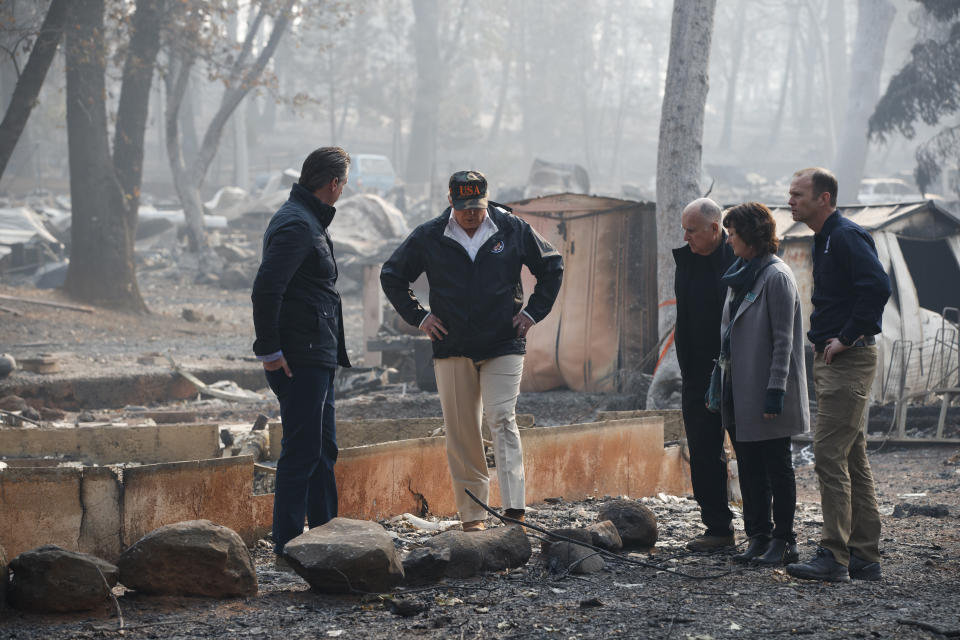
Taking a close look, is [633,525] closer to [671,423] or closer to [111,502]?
[111,502]

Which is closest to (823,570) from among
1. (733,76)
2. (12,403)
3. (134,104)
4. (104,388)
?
(12,403)

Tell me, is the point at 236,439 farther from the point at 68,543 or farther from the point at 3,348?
the point at 3,348

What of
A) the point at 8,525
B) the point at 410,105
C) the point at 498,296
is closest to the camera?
the point at 8,525

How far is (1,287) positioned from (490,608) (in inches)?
667

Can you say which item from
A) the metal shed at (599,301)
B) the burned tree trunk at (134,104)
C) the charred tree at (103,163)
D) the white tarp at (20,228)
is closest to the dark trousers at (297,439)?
the metal shed at (599,301)

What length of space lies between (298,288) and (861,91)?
33518 mm

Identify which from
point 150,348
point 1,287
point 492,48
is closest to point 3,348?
Answer: point 150,348

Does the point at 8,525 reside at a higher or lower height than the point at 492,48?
lower

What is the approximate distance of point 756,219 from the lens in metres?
4.68

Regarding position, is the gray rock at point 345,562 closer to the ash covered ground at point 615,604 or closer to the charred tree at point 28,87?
the ash covered ground at point 615,604

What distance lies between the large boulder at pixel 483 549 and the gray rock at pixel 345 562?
29 cm

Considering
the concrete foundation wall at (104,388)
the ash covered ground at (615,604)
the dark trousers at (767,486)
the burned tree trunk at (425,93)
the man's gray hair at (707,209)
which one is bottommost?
the concrete foundation wall at (104,388)

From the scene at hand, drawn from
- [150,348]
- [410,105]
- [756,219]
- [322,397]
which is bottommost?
[150,348]

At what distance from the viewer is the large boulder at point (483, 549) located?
441 centimetres
